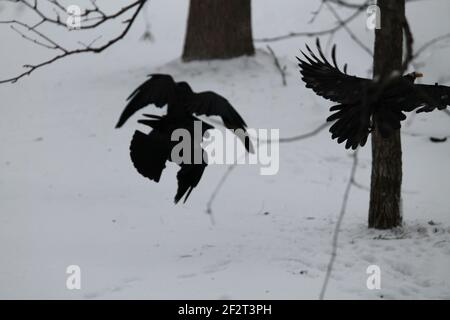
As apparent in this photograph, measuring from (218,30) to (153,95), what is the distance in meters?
6.52

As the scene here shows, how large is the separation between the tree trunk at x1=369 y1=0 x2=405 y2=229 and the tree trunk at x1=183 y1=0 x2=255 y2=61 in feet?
16.7

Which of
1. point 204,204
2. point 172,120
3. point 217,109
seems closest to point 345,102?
point 217,109

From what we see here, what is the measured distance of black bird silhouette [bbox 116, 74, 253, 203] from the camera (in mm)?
3662

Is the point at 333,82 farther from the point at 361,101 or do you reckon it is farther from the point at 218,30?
the point at 218,30

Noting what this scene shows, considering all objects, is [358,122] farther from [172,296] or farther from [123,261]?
[123,261]

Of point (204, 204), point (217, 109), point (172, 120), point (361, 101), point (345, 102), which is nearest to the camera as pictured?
point (217, 109)

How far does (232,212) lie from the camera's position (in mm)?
5930

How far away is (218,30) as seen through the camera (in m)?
10.0

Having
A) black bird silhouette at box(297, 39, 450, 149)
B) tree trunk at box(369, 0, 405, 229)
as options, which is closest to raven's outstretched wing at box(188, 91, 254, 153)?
black bird silhouette at box(297, 39, 450, 149)

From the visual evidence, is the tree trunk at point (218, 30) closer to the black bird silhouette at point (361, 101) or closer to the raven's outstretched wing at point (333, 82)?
the raven's outstretched wing at point (333, 82)

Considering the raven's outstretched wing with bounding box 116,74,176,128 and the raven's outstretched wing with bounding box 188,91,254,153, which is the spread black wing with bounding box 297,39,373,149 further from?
the raven's outstretched wing with bounding box 116,74,176,128

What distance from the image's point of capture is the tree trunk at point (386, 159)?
5059 mm

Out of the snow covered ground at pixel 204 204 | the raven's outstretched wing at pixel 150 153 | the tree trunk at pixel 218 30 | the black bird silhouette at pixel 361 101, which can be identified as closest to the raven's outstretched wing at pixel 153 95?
the raven's outstretched wing at pixel 150 153

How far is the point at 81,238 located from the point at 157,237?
631mm
